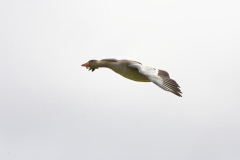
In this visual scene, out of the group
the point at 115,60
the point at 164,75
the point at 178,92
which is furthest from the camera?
the point at 115,60

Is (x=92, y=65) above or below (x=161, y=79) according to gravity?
above

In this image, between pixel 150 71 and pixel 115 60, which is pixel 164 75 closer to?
pixel 150 71

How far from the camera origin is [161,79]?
2733cm

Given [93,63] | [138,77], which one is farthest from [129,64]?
[93,63]

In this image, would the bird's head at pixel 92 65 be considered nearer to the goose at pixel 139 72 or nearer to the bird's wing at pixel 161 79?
the goose at pixel 139 72

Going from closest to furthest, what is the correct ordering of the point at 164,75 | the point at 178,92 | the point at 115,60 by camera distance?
the point at 178,92 < the point at 164,75 < the point at 115,60

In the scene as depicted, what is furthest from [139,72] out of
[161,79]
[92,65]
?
[92,65]

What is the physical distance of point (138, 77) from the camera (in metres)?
29.3

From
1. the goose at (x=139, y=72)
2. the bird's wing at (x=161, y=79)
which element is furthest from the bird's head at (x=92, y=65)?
the bird's wing at (x=161, y=79)

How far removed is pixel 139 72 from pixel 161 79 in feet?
4.69

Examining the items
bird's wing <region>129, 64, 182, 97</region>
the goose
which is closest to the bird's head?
the goose

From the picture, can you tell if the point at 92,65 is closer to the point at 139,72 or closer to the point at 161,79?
the point at 139,72

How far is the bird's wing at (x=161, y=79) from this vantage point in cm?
2652

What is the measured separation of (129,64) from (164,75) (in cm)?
205
